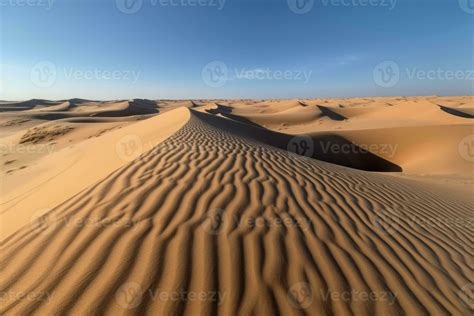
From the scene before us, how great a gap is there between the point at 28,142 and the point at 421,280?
19.6 meters

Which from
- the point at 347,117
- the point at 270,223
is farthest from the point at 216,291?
the point at 347,117

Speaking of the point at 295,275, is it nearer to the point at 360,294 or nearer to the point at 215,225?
the point at 360,294

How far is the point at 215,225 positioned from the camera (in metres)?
2.59
